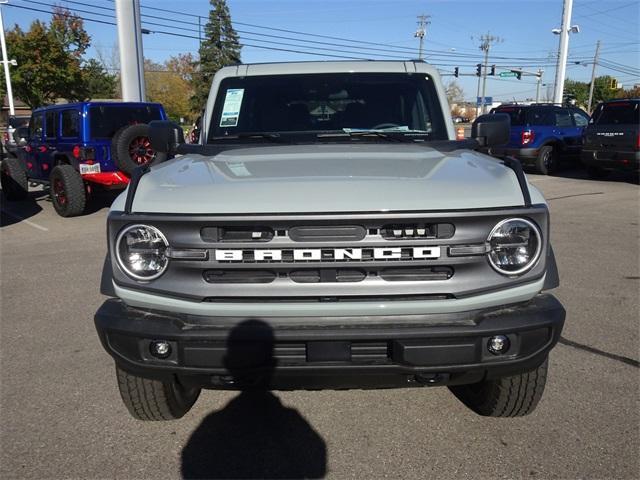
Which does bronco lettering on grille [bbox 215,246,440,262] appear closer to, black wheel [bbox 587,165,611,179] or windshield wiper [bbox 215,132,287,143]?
windshield wiper [bbox 215,132,287,143]

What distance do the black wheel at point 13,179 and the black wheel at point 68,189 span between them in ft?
7.39

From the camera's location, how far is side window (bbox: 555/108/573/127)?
14648 mm

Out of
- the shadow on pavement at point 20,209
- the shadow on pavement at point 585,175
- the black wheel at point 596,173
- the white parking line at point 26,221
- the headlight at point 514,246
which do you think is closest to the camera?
the headlight at point 514,246

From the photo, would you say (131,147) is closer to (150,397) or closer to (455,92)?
(150,397)

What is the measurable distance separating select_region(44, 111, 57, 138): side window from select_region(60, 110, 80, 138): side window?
272 millimetres

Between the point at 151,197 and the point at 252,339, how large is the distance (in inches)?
30.0

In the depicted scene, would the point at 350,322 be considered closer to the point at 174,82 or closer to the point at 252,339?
the point at 252,339

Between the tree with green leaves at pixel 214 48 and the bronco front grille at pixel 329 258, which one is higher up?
the tree with green leaves at pixel 214 48

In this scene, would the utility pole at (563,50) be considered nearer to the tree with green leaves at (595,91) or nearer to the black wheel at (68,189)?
the black wheel at (68,189)

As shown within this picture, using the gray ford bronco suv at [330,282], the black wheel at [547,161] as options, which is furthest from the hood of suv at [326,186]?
the black wheel at [547,161]

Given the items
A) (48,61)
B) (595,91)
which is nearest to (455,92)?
(595,91)

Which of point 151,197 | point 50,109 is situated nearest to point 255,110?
point 151,197

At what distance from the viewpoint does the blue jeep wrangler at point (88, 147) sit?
28.8 feet

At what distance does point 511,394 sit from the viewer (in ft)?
8.99
